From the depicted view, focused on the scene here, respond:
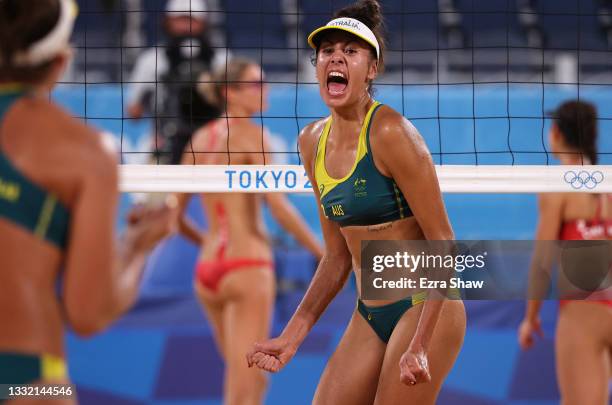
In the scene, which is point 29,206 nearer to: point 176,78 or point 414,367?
point 414,367

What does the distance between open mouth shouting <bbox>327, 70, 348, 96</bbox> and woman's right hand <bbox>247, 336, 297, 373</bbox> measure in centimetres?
105

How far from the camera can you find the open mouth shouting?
13.9ft

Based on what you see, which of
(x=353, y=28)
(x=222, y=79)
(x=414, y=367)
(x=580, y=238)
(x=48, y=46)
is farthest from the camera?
(x=222, y=79)

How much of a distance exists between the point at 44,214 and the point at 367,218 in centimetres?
188

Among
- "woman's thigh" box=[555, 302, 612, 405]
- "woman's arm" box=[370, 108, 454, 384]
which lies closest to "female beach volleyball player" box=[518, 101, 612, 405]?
"woman's thigh" box=[555, 302, 612, 405]

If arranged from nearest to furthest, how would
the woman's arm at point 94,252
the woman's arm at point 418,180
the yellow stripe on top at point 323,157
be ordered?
the woman's arm at point 94,252 < the woman's arm at point 418,180 < the yellow stripe on top at point 323,157

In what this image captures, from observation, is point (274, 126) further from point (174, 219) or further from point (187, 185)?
point (174, 219)

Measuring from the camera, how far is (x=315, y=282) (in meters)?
4.39

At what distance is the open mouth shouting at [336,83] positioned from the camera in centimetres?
423

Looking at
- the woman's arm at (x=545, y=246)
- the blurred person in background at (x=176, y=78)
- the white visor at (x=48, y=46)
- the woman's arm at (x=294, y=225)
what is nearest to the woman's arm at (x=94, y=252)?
the white visor at (x=48, y=46)

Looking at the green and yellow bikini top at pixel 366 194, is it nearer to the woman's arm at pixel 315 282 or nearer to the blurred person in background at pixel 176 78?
the woman's arm at pixel 315 282

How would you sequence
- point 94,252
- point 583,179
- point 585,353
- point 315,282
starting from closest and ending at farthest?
1. point 94,252
2. point 315,282
3. point 583,179
4. point 585,353

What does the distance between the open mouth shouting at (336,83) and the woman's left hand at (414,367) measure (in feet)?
3.73

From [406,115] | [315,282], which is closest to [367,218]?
[315,282]
